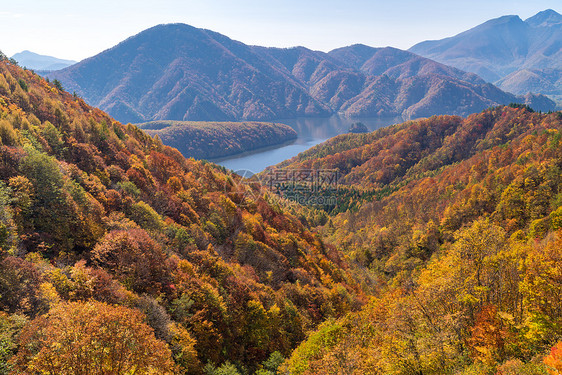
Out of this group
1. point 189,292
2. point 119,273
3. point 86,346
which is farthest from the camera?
point 189,292

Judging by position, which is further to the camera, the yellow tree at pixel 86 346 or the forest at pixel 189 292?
the forest at pixel 189 292

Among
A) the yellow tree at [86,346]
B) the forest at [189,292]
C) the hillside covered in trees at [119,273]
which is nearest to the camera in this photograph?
the yellow tree at [86,346]

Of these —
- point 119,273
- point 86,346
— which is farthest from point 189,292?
point 86,346

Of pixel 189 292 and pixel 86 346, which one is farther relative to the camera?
pixel 189 292

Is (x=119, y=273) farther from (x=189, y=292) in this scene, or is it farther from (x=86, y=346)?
(x=86, y=346)

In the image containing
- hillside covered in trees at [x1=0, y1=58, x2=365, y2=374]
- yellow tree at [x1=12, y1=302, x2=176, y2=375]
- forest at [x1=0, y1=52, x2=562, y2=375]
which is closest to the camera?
yellow tree at [x1=12, y1=302, x2=176, y2=375]

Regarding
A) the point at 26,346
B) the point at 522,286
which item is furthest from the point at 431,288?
the point at 26,346

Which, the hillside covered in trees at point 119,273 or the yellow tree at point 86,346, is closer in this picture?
the yellow tree at point 86,346

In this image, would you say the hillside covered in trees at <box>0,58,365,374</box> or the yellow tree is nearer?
the yellow tree

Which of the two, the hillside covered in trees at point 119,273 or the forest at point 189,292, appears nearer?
the hillside covered in trees at point 119,273

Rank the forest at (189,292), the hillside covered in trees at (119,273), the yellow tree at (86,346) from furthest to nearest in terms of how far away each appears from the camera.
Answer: the forest at (189,292), the hillside covered in trees at (119,273), the yellow tree at (86,346)
